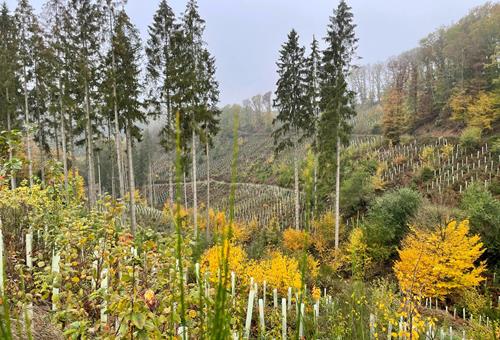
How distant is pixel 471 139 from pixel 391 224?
51.6 ft

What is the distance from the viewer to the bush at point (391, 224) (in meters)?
15.6

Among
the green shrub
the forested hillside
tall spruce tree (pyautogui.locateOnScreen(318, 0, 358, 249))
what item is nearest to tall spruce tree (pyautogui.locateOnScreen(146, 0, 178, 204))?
the forested hillside

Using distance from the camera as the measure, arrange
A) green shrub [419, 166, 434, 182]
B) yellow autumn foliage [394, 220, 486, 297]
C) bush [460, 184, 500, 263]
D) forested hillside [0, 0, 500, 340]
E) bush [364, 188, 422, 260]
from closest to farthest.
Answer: forested hillside [0, 0, 500, 340], yellow autumn foliage [394, 220, 486, 297], bush [460, 184, 500, 263], bush [364, 188, 422, 260], green shrub [419, 166, 434, 182]

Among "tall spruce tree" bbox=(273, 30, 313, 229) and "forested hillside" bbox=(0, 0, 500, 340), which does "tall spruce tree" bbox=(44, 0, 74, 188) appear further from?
"tall spruce tree" bbox=(273, 30, 313, 229)

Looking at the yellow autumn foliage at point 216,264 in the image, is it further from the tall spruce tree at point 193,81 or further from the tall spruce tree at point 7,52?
the tall spruce tree at point 7,52

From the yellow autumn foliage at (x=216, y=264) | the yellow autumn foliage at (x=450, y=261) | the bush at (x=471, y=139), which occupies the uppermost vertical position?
the bush at (x=471, y=139)

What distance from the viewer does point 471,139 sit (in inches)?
1035

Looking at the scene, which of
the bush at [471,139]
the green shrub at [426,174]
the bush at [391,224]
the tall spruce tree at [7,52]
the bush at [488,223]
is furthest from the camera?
the bush at [471,139]

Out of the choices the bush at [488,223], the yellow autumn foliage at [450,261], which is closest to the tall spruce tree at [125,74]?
the yellow autumn foliage at [450,261]

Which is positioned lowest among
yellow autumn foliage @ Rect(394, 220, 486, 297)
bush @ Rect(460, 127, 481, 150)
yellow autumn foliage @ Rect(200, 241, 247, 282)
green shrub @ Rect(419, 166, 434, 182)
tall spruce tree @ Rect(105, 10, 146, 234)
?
yellow autumn foliage @ Rect(394, 220, 486, 297)

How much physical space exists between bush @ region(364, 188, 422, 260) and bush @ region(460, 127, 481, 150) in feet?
45.6

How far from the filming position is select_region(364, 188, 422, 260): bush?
15609 millimetres

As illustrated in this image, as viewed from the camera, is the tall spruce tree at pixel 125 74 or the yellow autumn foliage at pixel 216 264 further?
the tall spruce tree at pixel 125 74

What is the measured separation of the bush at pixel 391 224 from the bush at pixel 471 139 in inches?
547
